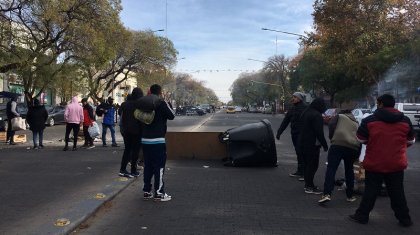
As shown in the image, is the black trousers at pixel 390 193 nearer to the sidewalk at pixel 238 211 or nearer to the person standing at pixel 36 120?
the sidewalk at pixel 238 211

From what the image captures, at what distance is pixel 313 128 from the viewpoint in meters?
8.38

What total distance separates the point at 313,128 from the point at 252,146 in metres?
3.04

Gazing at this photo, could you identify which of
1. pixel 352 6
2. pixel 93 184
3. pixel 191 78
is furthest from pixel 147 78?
pixel 191 78

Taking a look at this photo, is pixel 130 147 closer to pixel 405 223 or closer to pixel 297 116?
pixel 297 116

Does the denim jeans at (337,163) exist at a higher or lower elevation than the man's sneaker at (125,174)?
higher

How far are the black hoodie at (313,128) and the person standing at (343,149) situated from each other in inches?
18.0

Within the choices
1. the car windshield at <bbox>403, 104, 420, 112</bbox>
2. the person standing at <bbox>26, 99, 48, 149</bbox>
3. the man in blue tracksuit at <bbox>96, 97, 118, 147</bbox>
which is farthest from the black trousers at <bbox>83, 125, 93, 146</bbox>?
the car windshield at <bbox>403, 104, 420, 112</bbox>

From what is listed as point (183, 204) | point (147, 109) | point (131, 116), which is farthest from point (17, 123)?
point (183, 204)

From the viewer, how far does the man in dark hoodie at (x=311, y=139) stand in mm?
8375

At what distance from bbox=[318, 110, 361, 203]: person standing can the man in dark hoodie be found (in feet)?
1.59

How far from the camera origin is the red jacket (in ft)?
20.7

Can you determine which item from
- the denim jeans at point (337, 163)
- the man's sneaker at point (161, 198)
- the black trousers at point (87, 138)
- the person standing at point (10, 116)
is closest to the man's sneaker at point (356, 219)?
the denim jeans at point (337, 163)

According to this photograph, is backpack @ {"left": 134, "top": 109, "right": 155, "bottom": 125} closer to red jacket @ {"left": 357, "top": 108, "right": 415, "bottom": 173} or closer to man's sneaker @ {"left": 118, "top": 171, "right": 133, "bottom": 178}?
man's sneaker @ {"left": 118, "top": 171, "right": 133, "bottom": 178}

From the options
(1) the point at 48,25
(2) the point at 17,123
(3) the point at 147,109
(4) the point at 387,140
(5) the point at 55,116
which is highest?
(1) the point at 48,25
